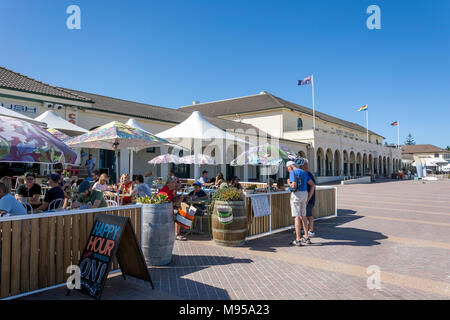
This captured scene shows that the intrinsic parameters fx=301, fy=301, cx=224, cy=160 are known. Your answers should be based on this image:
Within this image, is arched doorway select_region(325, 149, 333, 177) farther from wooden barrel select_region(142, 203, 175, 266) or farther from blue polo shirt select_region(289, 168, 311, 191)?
wooden barrel select_region(142, 203, 175, 266)

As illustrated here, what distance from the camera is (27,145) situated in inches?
154

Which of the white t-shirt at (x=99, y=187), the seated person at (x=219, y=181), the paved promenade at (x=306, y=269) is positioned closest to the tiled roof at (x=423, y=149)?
the paved promenade at (x=306, y=269)

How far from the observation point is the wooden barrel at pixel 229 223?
618 centimetres

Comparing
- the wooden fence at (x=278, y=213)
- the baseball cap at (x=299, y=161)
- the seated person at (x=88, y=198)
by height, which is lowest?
the wooden fence at (x=278, y=213)

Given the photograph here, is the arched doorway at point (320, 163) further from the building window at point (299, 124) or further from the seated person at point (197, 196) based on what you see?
the seated person at point (197, 196)

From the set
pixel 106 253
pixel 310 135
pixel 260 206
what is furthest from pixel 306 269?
pixel 310 135

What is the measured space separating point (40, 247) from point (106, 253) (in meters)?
0.84

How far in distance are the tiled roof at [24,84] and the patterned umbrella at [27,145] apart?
11.7 m

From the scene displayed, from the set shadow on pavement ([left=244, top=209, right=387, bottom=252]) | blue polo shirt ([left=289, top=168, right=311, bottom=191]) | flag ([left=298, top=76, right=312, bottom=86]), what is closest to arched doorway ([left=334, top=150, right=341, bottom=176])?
flag ([left=298, top=76, right=312, bottom=86])

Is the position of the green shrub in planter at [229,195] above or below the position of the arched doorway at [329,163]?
below

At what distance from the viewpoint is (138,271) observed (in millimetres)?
4148

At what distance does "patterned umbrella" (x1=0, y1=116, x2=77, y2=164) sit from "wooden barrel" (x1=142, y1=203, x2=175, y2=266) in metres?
1.48
